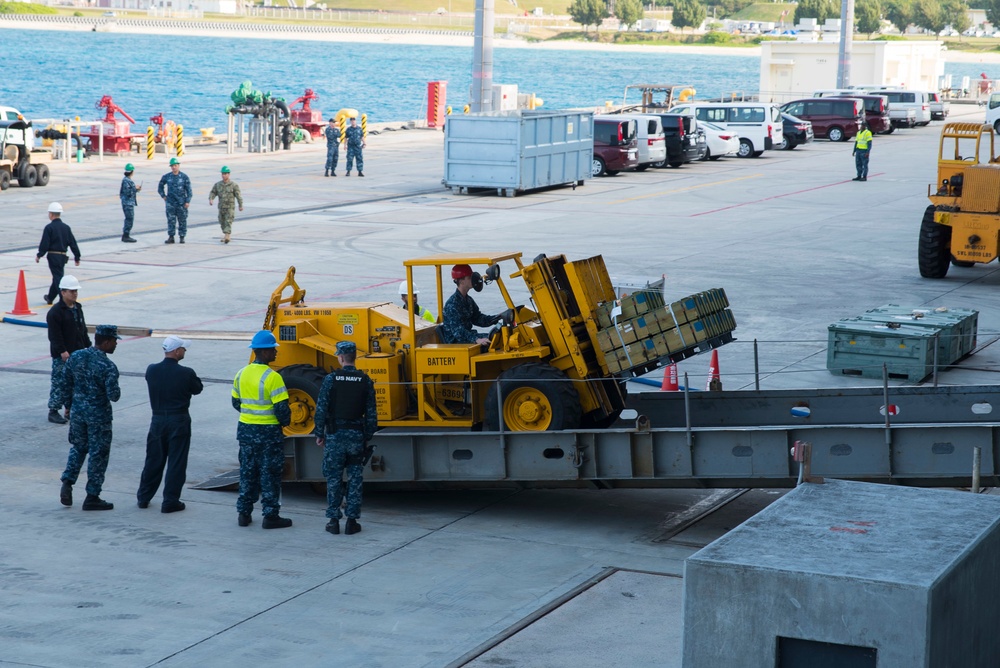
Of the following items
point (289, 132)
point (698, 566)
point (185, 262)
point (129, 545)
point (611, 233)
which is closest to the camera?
point (698, 566)

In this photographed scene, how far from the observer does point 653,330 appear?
11.0 metres

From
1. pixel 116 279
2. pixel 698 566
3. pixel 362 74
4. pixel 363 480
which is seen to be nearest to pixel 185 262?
pixel 116 279

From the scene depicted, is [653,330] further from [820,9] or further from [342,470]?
[820,9]

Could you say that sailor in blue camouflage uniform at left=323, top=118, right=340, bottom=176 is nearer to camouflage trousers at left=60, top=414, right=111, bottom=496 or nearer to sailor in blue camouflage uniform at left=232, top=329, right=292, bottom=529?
camouflage trousers at left=60, top=414, right=111, bottom=496

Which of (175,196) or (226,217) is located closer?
(175,196)

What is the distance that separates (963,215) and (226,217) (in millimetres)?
12915

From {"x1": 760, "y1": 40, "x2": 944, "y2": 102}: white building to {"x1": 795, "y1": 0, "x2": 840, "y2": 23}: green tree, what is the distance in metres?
A: 103

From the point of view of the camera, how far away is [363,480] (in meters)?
11.2

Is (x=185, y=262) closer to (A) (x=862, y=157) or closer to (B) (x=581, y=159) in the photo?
(B) (x=581, y=159)

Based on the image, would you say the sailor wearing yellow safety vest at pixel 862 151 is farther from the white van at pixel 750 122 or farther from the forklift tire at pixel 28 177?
the forklift tire at pixel 28 177

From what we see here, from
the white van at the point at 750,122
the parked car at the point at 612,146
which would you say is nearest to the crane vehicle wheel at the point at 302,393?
the parked car at the point at 612,146

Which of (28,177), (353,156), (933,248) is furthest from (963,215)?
(28,177)

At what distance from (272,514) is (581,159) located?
26.8 meters

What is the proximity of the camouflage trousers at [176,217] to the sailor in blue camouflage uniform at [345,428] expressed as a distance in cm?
1557
